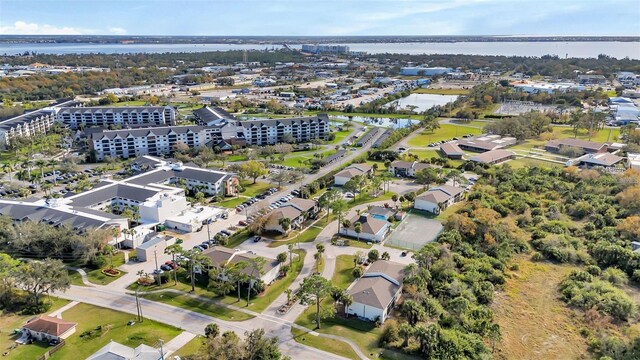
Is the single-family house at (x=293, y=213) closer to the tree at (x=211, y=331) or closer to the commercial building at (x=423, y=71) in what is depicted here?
the tree at (x=211, y=331)

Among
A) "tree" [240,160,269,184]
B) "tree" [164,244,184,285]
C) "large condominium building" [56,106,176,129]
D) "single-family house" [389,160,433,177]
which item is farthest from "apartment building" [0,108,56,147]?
"single-family house" [389,160,433,177]

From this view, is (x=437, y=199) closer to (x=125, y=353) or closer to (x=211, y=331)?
(x=211, y=331)

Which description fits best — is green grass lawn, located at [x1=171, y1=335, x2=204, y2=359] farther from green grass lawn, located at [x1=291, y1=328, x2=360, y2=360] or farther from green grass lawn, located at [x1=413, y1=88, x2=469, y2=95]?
green grass lawn, located at [x1=413, y1=88, x2=469, y2=95]

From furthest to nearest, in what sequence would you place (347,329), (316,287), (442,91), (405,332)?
(442,91) → (347,329) → (316,287) → (405,332)

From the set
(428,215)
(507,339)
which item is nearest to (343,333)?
(507,339)

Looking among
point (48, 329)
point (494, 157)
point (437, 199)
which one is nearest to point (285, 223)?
point (437, 199)

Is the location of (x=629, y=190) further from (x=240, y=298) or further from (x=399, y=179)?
(x=240, y=298)
